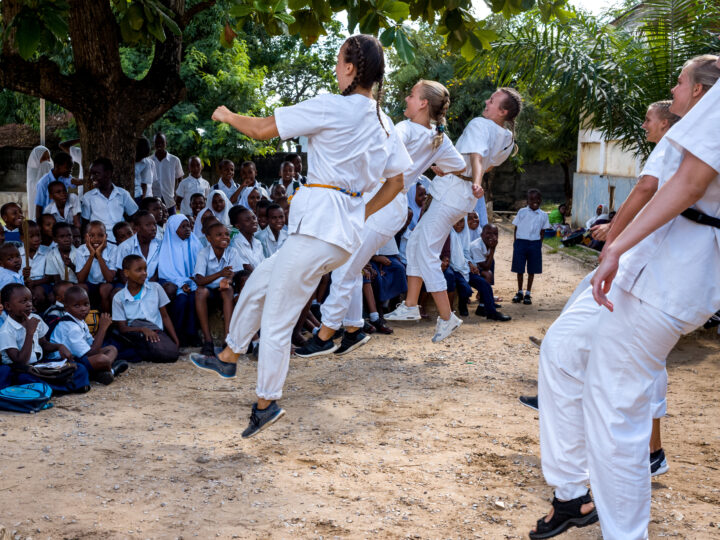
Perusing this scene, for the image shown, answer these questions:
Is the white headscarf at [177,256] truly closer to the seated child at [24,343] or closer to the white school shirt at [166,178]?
the seated child at [24,343]

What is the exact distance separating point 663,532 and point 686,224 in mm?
1427

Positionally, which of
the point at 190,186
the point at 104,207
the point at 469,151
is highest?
the point at 469,151

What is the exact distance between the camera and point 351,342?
5.64 meters

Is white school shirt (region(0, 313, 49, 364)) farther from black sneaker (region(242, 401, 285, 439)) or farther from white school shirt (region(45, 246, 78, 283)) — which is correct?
black sneaker (region(242, 401, 285, 439))

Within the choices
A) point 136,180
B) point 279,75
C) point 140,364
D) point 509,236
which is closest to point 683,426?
point 140,364

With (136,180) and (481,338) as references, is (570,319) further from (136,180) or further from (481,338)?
(136,180)

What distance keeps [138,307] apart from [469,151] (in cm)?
288

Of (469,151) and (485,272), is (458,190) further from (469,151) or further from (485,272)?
(485,272)

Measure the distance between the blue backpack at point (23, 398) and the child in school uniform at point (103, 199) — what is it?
2640mm

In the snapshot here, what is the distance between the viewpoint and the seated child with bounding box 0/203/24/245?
21.5ft

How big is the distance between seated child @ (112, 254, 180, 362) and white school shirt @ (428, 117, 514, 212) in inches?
94.3

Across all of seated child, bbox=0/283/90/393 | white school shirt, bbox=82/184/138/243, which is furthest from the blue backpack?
white school shirt, bbox=82/184/138/243

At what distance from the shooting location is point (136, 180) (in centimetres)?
879

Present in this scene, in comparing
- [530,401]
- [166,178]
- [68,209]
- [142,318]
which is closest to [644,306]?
[530,401]
